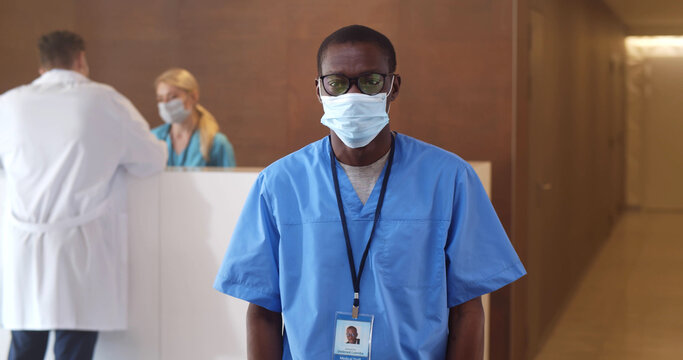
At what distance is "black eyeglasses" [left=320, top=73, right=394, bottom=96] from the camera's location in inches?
49.3

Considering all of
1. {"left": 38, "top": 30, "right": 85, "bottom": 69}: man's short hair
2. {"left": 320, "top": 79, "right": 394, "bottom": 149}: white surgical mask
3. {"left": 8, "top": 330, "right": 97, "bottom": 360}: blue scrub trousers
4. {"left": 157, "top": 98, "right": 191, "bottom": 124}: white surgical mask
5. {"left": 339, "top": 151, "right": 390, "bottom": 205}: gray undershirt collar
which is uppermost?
{"left": 38, "top": 30, "right": 85, "bottom": 69}: man's short hair

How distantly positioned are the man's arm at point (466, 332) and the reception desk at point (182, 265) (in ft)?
4.78

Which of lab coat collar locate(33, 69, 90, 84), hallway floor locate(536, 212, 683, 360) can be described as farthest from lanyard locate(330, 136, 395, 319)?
hallway floor locate(536, 212, 683, 360)

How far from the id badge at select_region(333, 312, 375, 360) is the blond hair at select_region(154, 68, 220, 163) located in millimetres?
2981

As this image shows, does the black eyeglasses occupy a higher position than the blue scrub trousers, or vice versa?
the black eyeglasses

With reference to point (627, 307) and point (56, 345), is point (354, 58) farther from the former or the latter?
point (627, 307)

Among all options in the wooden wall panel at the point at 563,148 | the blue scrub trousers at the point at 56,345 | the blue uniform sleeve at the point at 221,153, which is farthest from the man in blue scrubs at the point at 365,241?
the blue uniform sleeve at the point at 221,153

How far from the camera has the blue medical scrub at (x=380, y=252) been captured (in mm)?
1227

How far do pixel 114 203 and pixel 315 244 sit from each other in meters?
1.62

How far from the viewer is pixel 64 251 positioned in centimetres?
257

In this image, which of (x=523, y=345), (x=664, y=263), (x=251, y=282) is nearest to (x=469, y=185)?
(x=251, y=282)

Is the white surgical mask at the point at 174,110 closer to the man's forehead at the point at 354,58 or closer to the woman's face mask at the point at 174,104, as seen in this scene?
the woman's face mask at the point at 174,104

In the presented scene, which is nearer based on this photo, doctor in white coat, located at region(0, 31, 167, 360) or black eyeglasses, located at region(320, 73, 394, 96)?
black eyeglasses, located at region(320, 73, 394, 96)

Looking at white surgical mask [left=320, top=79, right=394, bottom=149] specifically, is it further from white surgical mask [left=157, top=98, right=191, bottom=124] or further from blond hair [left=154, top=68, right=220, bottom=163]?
white surgical mask [left=157, top=98, right=191, bottom=124]
